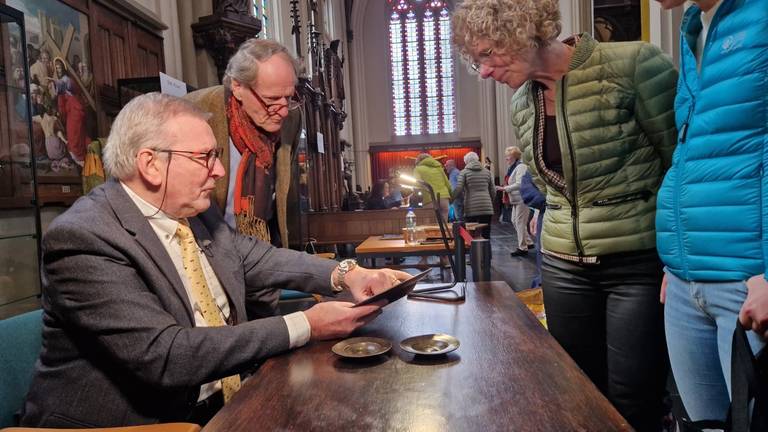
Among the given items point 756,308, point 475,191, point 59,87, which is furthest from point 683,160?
point 475,191

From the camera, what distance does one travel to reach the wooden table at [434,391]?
3.04ft

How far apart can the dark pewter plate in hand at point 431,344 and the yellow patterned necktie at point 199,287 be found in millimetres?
558

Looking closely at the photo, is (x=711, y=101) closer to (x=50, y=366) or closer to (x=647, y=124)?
(x=647, y=124)

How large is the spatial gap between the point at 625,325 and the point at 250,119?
5.61 feet

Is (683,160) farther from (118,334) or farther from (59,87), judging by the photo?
(59,87)

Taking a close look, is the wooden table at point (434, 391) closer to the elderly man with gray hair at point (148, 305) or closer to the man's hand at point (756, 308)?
the elderly man with gray hair at point (148, 305)

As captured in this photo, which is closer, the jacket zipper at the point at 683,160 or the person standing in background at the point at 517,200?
the jacket zipper at the point at 683,160

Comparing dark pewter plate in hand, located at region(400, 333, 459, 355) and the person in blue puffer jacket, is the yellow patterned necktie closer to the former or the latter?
dark pewter plate in hand, located at region(400, 333, 459, 355)

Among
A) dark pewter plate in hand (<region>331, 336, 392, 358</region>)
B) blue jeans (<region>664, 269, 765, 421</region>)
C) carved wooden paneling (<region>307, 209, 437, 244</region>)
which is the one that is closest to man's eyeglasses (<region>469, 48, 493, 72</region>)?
blue jeans (<region>664, 269, 765, 421</region>)

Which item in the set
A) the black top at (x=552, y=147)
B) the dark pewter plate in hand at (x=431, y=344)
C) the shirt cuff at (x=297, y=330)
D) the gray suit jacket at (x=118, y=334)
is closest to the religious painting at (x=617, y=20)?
the black top at (x=552, y=147)

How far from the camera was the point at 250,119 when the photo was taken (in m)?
2.38

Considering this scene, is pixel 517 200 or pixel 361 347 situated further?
pixel 517 200

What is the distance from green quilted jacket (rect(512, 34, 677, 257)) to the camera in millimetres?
1648

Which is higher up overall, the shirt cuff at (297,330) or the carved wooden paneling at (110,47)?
the carved wooden paneling at (110,47)
